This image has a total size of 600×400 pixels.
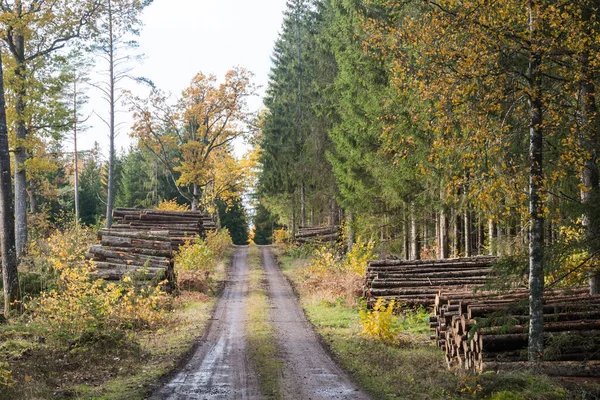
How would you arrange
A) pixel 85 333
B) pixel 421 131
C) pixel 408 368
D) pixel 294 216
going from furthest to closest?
pixel 294 216 < pixel 421 131 < pixel 85 333 < pixel 408 368

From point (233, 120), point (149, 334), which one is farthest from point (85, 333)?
point (233, 120)

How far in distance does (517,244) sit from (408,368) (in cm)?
430

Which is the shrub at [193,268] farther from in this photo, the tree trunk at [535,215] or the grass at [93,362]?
the tree trunk at [535,215]

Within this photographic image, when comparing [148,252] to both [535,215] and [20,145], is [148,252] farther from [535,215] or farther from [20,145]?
[535,215]

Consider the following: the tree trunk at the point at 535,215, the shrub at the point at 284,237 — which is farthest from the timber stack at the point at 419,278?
the shrub at the point at 284,237

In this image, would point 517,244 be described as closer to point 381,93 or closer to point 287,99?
point 381,93

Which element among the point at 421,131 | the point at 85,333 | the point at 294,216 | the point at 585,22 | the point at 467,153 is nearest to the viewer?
the point at 585,22

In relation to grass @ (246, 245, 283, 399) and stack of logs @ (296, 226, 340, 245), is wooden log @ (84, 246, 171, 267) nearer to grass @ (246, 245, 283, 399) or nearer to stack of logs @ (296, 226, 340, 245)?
grass @ (246, 245, 283, 399)

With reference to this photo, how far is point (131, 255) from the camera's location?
20.6m

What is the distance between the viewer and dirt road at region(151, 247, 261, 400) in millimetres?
9547

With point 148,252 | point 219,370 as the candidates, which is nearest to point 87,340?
point 219,370

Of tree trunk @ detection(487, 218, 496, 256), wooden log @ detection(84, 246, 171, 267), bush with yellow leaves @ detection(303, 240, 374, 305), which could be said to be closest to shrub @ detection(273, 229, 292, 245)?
bush with yellow leaves @ detection(303, 240, 374, 305)

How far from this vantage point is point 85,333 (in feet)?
41.9

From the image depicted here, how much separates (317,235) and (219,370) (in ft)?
85.0
